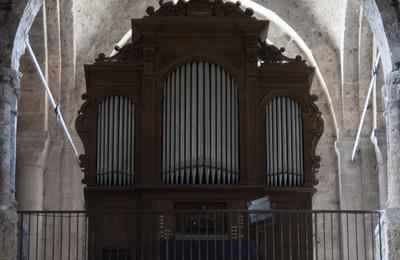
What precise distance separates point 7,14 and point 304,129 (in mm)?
5261

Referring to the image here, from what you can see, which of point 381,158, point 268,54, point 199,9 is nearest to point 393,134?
point 268,54

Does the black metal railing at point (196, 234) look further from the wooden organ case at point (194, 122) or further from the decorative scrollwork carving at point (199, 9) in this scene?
the decorative scrollwork carving at point (199, 9)

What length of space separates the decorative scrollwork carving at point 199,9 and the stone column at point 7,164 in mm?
3675

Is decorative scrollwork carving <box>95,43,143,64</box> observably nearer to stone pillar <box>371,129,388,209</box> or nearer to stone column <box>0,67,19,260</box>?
stone column <box>0,67,19,260</box>

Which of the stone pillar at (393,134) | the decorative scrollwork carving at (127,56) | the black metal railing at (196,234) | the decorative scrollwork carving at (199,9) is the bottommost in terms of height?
the black metal railing at (196,234)

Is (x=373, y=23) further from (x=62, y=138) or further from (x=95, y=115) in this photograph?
(x=62, y=138)

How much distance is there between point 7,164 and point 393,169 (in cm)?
524

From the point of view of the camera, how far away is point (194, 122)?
1652cm

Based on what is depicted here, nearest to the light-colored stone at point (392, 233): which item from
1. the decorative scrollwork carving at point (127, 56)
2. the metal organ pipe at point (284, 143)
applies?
the metal organ pipe at point (284, 143)

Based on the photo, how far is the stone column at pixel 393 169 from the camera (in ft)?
44.9

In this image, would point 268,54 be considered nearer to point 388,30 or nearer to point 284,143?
point 284,143

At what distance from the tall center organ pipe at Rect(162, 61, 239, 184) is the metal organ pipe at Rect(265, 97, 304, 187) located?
556mm

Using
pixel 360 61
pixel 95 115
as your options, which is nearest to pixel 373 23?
pixel 95 115

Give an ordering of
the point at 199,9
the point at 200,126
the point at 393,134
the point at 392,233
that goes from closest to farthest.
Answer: the point at 392,233
the point at 393,134
the point at 200,126
the point at 199,9
